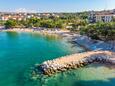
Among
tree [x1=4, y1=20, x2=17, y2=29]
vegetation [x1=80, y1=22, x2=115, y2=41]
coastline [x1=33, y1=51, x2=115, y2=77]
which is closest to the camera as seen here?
coastline [x1=33, y1=51, x2=115, y2=77]

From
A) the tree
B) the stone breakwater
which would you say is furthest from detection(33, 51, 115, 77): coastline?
the tree

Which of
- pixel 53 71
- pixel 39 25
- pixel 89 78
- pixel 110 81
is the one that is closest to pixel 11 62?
pixel 53 71

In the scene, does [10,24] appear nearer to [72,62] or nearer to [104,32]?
[104,32]

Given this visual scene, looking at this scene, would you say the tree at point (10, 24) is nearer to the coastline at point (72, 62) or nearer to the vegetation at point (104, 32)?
the vegetation at point (104, 32)

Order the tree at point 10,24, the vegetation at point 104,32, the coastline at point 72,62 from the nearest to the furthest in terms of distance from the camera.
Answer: the coastline at point 72,62 < the vegetation at point 104,32 < the tree at point 10,24

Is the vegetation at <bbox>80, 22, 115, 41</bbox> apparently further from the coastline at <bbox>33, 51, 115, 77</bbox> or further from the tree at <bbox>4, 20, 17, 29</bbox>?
the tree at <bbox>4, 20, 17, 29</bbox>

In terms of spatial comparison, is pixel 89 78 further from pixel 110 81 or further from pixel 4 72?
pixel 4 72

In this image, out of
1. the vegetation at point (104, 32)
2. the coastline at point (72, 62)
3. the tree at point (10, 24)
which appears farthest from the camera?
the tree at point (10, 24)

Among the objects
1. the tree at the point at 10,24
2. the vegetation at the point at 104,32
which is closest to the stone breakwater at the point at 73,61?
the vegetation at the point at 104,32
